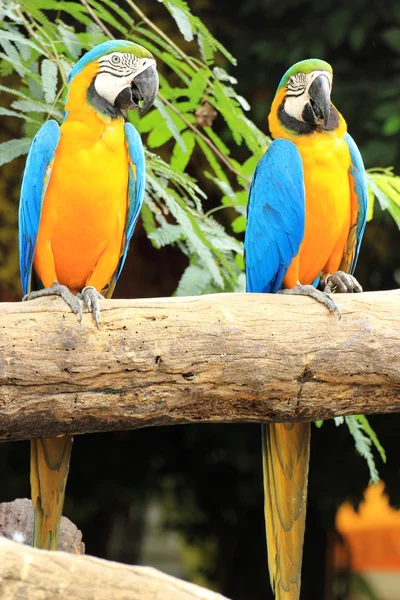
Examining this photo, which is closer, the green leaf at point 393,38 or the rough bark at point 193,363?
the rough bark at point 193,363

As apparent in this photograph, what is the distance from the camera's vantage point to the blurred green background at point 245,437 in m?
3.47

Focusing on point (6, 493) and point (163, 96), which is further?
point (6, 493)

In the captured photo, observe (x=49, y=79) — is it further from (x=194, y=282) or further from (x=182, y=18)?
(x=194, y=282)

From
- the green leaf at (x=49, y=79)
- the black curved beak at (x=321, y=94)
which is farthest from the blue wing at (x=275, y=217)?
the green leaf at (x=49, y=79)

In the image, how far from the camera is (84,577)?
115 cm

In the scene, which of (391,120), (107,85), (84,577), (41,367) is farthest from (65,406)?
(391,120)

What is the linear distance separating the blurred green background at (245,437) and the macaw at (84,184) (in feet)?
4.40

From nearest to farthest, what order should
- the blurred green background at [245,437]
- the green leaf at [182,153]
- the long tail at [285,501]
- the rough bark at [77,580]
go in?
the rough bark at [77,580] < the long tail at [285,501] < the green leaf at [182,153] < the blurred green background at [245,437]

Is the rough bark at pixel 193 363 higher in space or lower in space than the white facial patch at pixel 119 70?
lower

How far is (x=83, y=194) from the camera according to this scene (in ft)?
6.85

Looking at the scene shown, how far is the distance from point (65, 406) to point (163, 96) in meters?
1.10

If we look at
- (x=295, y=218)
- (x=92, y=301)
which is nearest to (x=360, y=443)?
(x=295, y=218)

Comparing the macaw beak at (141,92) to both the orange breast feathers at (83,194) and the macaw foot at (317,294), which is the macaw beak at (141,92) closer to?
the orange breast feathers at (83,194)

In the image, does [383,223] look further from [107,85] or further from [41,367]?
[41,367]
